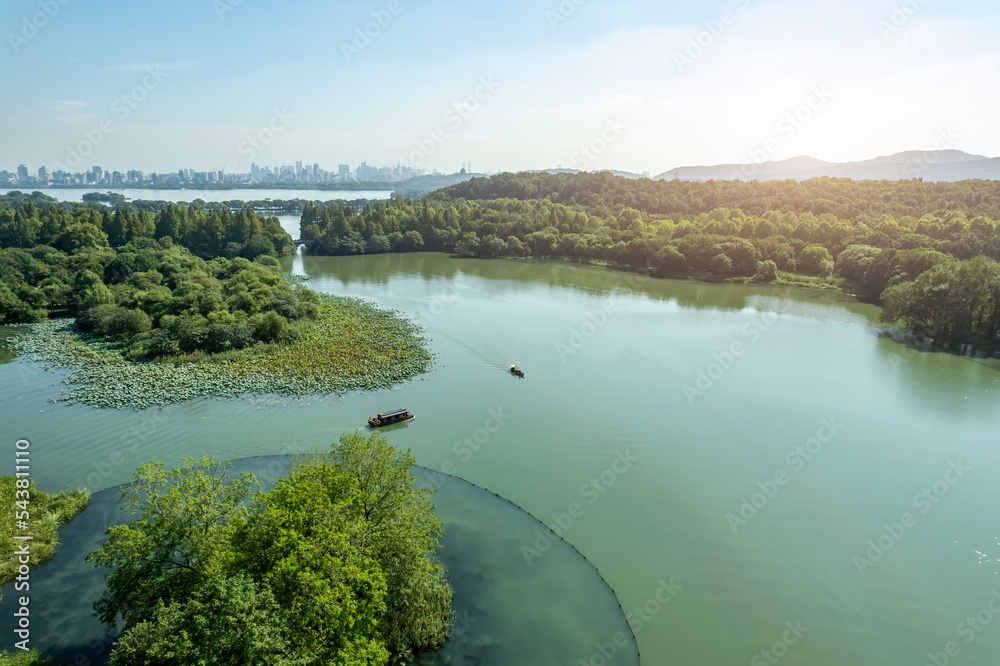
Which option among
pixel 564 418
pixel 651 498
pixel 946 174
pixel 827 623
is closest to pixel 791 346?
pixel 564 418

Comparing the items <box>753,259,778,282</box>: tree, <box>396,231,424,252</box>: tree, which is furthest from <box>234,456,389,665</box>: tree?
<box>396,231,424,252</box>: tree

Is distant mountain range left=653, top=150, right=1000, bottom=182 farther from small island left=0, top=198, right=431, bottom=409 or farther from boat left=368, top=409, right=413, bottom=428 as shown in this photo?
boat left=368, top=409, right=413, bottom=428

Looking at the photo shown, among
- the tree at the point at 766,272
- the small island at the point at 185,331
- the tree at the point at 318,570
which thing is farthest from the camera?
the tree at the point at 766,272

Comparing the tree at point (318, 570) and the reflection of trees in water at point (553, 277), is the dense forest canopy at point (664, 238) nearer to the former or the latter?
the reflection of trees in water at point (553, 277)

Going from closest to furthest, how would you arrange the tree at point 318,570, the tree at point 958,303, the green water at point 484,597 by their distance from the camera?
the tree at point 318,570 < the green water at point 484,597 < the tree at point 958,303

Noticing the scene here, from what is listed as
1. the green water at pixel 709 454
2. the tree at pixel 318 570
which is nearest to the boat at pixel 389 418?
the green water at pixel 709 454
